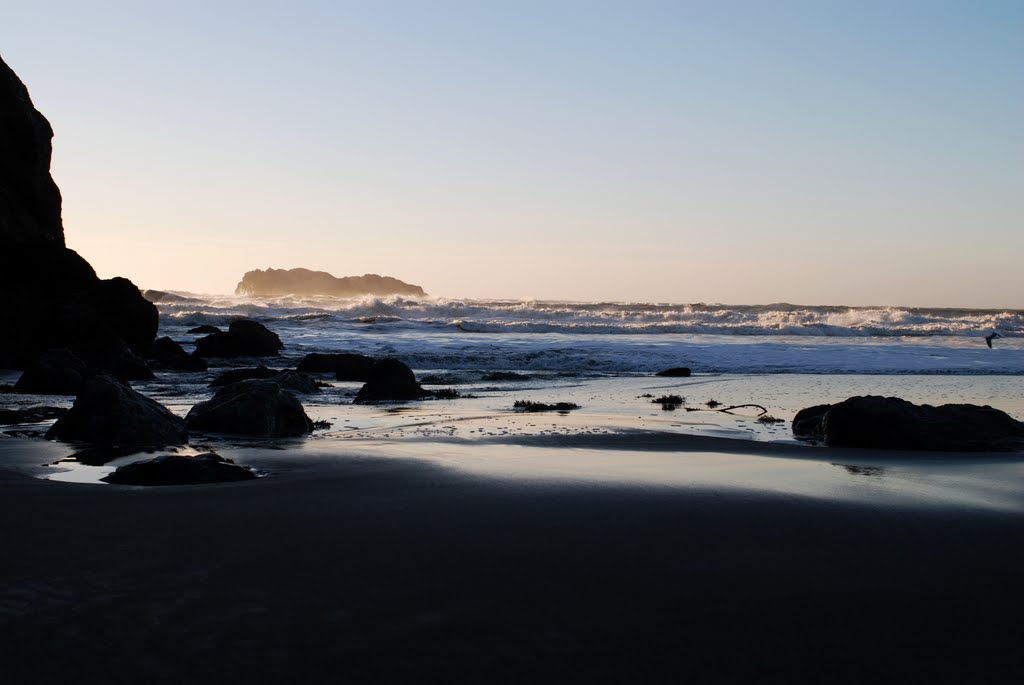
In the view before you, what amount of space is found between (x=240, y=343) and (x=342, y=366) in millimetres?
8954

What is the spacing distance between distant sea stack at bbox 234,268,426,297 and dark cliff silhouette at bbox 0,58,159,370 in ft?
407

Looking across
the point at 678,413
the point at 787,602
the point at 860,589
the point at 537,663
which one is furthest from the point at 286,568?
the point at 678,413

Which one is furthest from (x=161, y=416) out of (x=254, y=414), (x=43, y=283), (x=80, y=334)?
(x=43, y=283)

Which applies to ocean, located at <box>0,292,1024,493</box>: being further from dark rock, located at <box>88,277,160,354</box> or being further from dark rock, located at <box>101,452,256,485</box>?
dark rock, located at <box>88,277,160,354</box>

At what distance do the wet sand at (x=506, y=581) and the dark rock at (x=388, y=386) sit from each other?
7.89m

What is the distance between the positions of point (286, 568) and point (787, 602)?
2.03 meters

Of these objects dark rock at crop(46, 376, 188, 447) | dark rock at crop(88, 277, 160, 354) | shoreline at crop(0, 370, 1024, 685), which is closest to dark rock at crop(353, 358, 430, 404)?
dark rock at crop(46, 376, 188, 447)

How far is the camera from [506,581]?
3631mm

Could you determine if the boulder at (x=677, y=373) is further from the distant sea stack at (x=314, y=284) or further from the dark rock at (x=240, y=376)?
the distant sea stack at (x=314, y=284)

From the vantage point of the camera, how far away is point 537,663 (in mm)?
2824

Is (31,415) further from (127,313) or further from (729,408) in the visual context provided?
(127,313)

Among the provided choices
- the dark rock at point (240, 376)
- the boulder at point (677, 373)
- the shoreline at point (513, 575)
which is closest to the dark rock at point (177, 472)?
the shoreline at point (513, 575)

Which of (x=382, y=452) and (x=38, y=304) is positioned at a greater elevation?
(x=38, y=304)

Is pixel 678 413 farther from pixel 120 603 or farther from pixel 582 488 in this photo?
pixel 120 603
